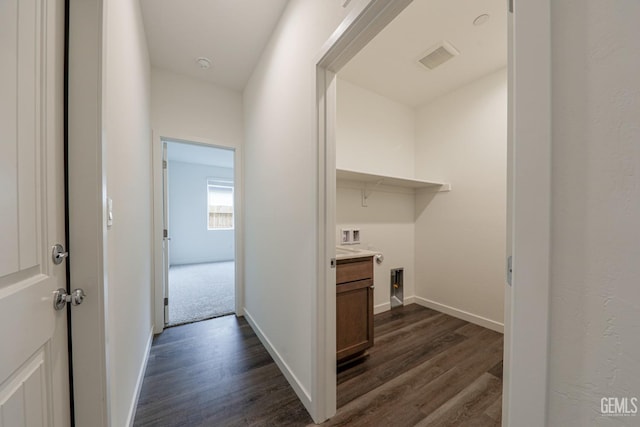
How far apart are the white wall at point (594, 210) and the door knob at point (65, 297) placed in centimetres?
136

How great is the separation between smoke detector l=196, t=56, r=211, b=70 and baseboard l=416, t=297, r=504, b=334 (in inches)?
146

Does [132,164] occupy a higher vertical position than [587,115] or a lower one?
higher

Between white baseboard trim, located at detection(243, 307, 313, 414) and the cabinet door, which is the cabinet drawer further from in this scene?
white baseboard trim, located at detection(243, 307, 313, 414)

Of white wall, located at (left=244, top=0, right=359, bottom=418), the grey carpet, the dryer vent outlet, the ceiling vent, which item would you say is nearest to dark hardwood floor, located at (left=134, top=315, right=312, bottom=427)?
white wall, located at (left=244, top=0, right=359, bottom=418)

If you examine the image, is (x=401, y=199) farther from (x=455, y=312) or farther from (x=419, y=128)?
(x=455, y=312)

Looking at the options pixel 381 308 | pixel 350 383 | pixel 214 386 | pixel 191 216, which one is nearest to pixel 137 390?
pixel 214 386

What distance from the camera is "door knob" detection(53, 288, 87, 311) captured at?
73 centimetres

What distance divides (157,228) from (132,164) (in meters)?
1.11

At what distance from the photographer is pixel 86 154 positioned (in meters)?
0.81

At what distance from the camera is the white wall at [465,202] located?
2299mm

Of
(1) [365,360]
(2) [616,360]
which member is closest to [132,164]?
(2) [616,360]

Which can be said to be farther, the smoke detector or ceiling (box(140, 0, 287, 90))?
the smoke detector

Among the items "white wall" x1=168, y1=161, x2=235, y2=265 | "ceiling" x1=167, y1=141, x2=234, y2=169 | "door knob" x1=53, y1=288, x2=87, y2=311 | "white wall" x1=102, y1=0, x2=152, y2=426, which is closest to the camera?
"door knob" x1=53, y1=288, x2=87, y2=311

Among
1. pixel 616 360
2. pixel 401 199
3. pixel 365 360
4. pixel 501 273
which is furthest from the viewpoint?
pixel 401 199
